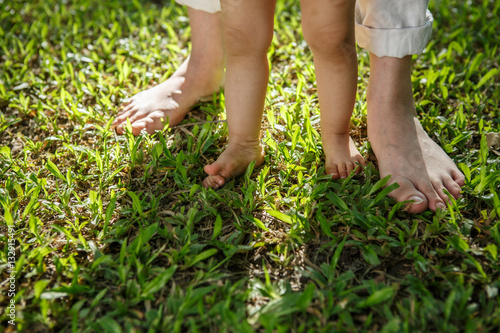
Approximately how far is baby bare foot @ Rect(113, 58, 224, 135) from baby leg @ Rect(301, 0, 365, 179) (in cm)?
75

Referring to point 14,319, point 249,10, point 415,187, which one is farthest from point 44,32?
point 415,187

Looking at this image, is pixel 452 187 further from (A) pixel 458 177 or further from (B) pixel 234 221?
(B) pixel 234 221

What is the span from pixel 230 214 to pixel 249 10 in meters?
0.72

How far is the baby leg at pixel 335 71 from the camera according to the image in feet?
4.71

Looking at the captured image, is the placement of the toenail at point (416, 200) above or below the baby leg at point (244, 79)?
below

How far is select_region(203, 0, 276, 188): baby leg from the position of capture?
1503 millimetres

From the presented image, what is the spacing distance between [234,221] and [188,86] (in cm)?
89

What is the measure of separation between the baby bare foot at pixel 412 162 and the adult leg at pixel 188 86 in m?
0.86

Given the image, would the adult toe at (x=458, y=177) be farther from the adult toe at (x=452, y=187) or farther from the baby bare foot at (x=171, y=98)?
the baby bare foot at (x=171, y=98)

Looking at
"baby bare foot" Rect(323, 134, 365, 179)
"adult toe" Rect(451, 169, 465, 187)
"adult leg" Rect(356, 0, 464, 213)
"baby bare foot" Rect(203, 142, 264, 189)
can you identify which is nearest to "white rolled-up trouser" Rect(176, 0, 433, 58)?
"adult leg" Rect(356, 0, 464, 213)

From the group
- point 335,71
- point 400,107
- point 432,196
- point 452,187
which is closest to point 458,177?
point 452,187

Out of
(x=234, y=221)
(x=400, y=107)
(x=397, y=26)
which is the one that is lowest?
(x=234, y=221)

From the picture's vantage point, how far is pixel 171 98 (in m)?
2.14

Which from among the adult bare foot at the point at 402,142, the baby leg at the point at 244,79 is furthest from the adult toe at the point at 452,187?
the baby leg at the point at 244,79
